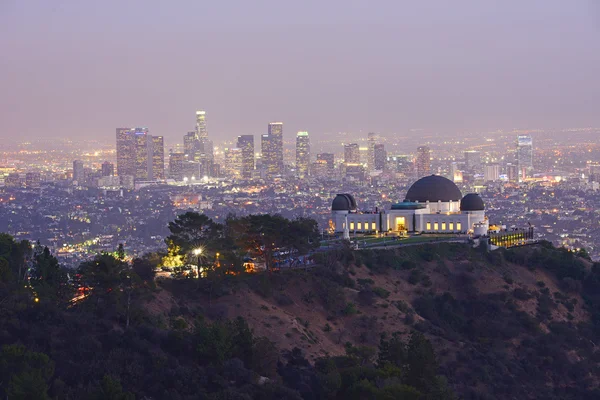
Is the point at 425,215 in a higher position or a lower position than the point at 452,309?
higher

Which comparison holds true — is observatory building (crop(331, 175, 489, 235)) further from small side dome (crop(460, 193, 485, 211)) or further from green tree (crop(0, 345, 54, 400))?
green tree (crop(0, 345, 54, 400))

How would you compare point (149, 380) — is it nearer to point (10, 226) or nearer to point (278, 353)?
point (278, 353)

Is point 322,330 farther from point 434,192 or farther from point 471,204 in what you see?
point 434,192

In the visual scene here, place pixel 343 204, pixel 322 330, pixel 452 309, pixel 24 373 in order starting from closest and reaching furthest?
1. pixel 24 373
2. pixel 322 330
3. pixel 452 309
4. pixel 343 204

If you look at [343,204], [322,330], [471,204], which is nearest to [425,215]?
[471,204]

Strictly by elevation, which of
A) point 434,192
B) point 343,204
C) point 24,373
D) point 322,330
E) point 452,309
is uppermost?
point 434,192

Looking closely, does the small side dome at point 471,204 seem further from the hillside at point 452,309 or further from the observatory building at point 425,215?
the hillside at point 452,309

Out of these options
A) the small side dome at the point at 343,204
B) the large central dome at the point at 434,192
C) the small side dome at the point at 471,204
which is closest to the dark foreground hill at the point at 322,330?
the small side dome at the point at 471,204
